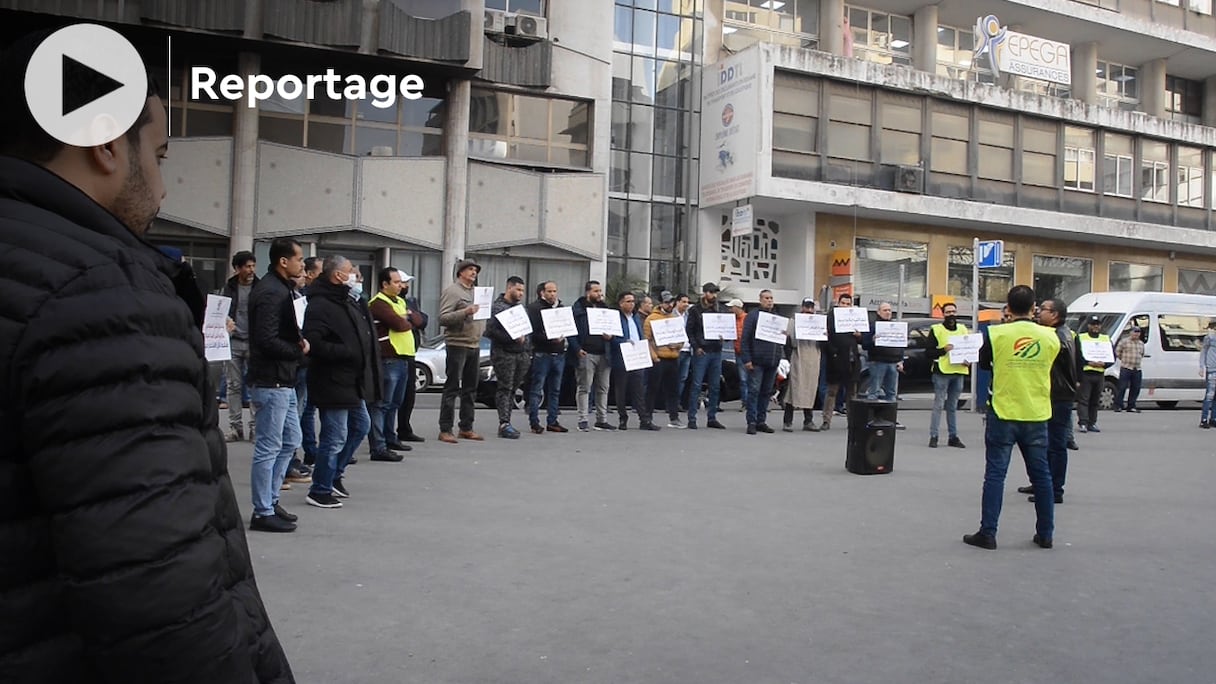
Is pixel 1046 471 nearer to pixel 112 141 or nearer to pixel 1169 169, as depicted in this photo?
pixel 112 141

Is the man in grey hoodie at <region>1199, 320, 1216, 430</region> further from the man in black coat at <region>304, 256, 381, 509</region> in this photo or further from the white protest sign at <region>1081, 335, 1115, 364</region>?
the man in black coat at <region>304, 256, 381, 509</region>

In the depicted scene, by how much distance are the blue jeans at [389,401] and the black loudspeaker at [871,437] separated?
4862 mm

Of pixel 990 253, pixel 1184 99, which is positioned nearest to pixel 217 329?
pixel 990 253

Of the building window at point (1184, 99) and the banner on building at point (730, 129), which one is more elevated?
the building window at point (1184, 99)

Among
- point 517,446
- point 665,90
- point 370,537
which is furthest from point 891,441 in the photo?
point 665,90

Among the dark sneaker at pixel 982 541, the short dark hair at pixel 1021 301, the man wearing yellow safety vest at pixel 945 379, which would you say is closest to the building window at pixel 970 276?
the man wearing yellow safety vest at pixel 945 379

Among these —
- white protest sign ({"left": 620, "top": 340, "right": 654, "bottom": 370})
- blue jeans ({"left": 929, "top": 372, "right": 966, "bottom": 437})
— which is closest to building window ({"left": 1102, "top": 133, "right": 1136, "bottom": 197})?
blue jeans ({"left": 929, "top": 372, "right": 966, "bottom": 437})

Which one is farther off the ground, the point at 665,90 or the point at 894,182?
the point at 665,90

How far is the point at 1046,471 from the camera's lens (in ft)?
24.3

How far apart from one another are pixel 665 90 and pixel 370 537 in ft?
84.2

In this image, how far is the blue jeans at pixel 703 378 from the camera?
50.8ft

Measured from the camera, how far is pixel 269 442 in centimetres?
710

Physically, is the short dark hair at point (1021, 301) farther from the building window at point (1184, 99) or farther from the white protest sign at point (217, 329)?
the building window at point (1184, 99)

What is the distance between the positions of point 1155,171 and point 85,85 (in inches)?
1637
